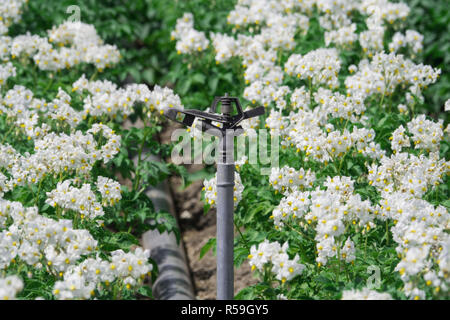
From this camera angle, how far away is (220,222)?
267 cm

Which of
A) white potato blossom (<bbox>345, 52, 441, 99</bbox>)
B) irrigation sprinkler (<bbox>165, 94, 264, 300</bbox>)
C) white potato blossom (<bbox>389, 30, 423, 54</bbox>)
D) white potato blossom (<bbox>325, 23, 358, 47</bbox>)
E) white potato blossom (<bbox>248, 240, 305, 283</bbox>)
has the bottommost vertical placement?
white potato blossom (<bbox>248, 240, 305, 283</bbox>)

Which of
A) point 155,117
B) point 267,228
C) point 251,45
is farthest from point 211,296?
point 251,45

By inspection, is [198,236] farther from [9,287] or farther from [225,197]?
[9,287]

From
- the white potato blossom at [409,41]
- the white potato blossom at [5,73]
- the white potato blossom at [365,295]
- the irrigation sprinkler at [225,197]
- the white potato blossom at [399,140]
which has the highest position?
the white potato blossom at [409,41]

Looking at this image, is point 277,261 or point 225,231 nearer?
point 277,261

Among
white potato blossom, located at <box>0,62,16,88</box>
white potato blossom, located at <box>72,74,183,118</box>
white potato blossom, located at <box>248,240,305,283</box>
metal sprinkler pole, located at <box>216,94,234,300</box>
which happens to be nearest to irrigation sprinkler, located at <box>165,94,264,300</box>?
metal sprinkler pole, located at <box>216,94,234,300</box>

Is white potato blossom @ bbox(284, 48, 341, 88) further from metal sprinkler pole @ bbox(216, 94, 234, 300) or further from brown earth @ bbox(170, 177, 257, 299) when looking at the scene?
metal sprinkler pole @ bbox(216, 94, 234, 300)

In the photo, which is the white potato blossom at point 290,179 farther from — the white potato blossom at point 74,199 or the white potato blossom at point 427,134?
the white potato blossom at point 74,199

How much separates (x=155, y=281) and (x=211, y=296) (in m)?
0.42

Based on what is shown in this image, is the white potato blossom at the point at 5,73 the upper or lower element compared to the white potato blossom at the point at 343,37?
lower

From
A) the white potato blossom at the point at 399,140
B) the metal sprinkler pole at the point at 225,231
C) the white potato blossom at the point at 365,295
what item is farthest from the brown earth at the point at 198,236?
the white potato blossom at the point at 365,295

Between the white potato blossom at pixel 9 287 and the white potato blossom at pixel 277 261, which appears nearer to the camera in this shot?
the white potato blossom at pixel 9 287

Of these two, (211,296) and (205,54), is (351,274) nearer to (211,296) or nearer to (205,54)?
(211,296)

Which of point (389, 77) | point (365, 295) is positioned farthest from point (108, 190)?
point (389, 77)
